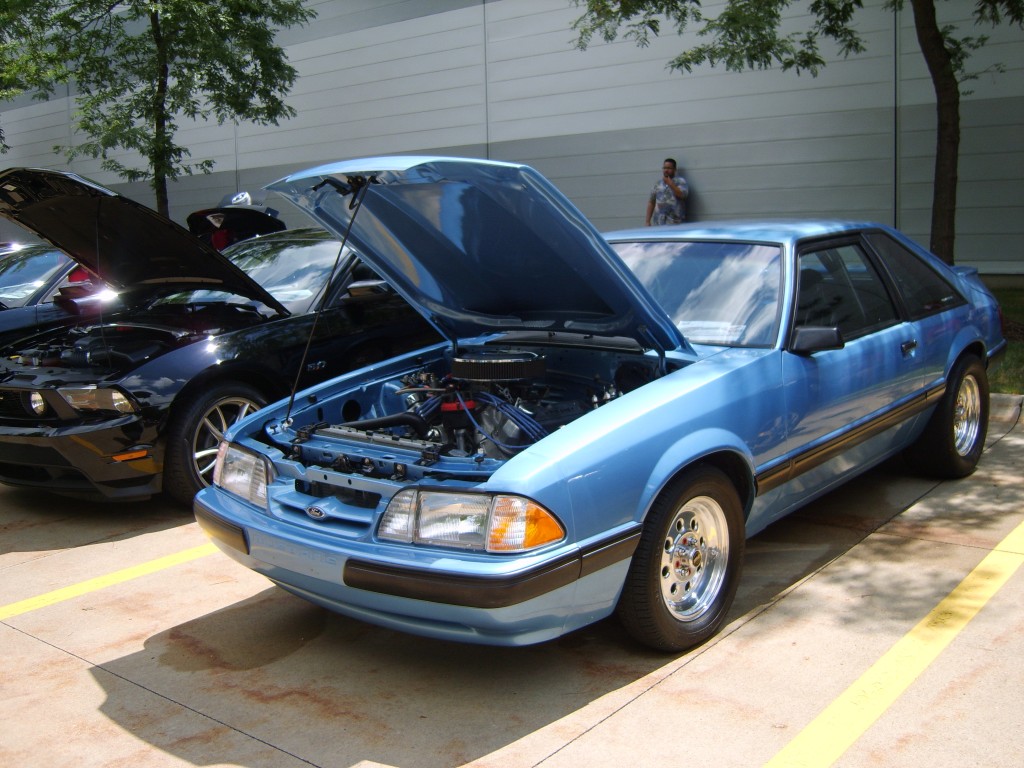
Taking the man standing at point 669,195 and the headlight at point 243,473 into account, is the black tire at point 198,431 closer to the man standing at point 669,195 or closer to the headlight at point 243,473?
the headlight at point 243,473

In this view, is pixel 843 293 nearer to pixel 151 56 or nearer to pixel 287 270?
pixel 287 270

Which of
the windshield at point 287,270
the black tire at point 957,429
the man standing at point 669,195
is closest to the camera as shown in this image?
the black tire at point 957,429

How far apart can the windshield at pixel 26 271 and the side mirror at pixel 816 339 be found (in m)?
6.04

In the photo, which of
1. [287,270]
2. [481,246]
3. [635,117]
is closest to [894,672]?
[481,246]

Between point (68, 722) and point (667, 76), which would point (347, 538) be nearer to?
point (68, 722)

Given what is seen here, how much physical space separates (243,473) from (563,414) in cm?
127

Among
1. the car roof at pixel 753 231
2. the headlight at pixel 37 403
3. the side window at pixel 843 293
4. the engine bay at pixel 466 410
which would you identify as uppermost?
the car roof at pixel 753 231

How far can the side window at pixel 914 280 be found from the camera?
5016 mm

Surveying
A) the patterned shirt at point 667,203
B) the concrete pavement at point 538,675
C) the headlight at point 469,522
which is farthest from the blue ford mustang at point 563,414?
the patterned shirt at point 667,203

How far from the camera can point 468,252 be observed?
4105mm

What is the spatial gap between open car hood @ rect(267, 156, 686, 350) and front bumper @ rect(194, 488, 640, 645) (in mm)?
1021

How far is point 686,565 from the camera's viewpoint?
A: 11.9ft

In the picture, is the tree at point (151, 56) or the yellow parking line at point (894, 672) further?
the tree at point (151, 56)

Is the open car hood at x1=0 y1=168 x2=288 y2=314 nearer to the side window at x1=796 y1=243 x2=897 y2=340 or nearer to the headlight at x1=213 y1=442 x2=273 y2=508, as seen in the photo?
the headlight at x1=213 y1=442 x2=273 y2=508
